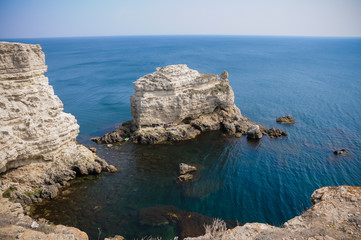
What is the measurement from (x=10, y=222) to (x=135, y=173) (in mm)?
16558

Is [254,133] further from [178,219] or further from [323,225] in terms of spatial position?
[323,225]

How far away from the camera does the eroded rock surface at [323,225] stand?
500 inches

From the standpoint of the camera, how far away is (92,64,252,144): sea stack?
40875 mm

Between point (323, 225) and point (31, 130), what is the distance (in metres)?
28.6

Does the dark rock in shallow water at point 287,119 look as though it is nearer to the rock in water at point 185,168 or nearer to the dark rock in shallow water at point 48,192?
the rock in water at point 185,168

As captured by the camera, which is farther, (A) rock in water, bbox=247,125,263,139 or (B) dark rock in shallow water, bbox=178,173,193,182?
(A) rock in water, bbox=247,125,263,139

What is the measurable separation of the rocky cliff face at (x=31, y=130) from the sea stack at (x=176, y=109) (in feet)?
35.4

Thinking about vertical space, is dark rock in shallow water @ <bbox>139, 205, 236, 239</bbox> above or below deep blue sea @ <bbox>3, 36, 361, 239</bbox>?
below

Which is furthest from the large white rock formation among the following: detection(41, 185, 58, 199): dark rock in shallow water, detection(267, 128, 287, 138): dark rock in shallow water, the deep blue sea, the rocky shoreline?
detection(267, 128, 287, 138): dark rock in shallow water

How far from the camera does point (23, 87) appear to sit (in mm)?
27250

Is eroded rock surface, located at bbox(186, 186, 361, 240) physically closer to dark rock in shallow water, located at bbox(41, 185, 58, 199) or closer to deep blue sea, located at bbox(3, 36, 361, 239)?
deep blue sea, located at bbox(3, 36, 361, 239)

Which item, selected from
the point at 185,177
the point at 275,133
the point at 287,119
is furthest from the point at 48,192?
the point at 287,119

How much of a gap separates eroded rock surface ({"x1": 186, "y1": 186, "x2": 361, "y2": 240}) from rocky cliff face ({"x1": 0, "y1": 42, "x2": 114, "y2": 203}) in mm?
21937

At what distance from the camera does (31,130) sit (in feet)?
87.9
